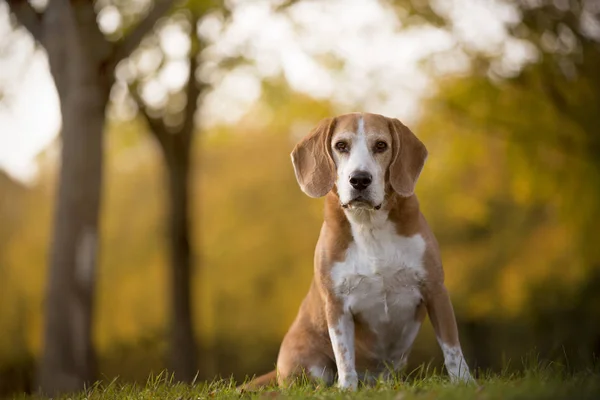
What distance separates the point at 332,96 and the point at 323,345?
8.90 m

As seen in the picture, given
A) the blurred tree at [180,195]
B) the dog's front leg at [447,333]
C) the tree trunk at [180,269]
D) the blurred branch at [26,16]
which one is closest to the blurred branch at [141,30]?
the blurred branch at [26,16]

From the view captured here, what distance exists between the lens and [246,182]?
22625 mm

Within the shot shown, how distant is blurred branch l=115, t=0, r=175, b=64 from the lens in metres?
9.46

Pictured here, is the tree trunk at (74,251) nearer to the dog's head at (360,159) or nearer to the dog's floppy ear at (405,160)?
the dog's head at (360,159)

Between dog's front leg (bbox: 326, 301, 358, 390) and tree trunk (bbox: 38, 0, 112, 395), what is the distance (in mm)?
4745

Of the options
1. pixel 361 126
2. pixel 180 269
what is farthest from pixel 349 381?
pixel 180 269

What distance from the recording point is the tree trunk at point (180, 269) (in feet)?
41.5

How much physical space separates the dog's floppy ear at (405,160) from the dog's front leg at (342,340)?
3.15 feet

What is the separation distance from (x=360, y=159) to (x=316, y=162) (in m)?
0.45

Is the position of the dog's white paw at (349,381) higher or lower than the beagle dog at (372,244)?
lower

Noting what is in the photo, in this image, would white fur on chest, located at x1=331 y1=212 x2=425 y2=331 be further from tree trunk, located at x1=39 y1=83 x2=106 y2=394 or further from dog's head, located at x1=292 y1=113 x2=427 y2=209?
tree trunk, located at x1=39 y1=83 x2=106 y2=394

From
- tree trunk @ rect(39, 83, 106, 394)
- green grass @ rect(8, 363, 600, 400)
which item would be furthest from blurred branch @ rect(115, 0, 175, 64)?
A: green grass @ rect(8, 363, 600, 400)

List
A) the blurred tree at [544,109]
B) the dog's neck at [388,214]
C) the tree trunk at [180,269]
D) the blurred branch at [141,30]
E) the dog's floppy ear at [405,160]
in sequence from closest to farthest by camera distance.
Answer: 1. the dog's floppy ear at [405,160]
2. the dog's neck at [388,214]
3. the blurred branch at [141,30]
4. the tree trunk at [180,269]
5. the blurred tree at [544,109]

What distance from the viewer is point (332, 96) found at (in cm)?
1403
